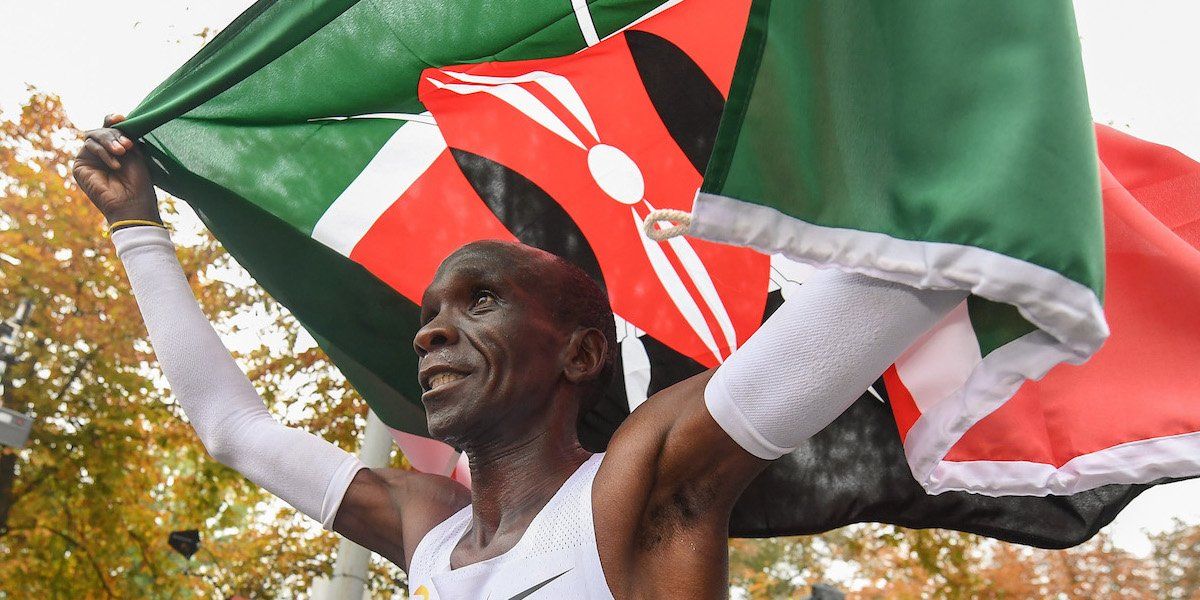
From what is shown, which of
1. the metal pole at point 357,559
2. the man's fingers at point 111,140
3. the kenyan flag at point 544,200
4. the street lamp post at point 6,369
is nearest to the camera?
the kenyan flag at point 544,200

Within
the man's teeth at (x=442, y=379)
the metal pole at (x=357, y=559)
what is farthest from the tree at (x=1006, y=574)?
the man's teeth at (x=442, y=379)

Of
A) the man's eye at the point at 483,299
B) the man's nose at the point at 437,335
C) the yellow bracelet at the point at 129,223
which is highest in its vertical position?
the yellow bracelet at the point at 129,223

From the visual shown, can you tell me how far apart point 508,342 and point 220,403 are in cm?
97

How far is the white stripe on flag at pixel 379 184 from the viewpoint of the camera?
339 cm

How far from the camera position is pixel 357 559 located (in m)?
6.57

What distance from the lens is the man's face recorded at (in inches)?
98.9

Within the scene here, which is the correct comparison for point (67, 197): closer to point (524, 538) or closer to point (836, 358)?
point (524, 538)

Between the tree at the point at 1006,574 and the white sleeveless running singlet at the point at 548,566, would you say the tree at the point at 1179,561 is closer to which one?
the tree at the point at 1006,574

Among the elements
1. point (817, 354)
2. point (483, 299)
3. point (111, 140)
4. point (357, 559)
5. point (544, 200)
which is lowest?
point (817, 354)

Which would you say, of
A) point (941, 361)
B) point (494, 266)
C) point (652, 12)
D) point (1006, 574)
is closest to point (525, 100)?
point (652, 12)

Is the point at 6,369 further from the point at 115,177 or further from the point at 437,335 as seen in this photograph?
the point at 437,335

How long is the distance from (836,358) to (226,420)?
1822 millimetres

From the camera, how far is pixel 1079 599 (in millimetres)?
12922

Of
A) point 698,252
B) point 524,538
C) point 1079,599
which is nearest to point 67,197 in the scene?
point 698,252
